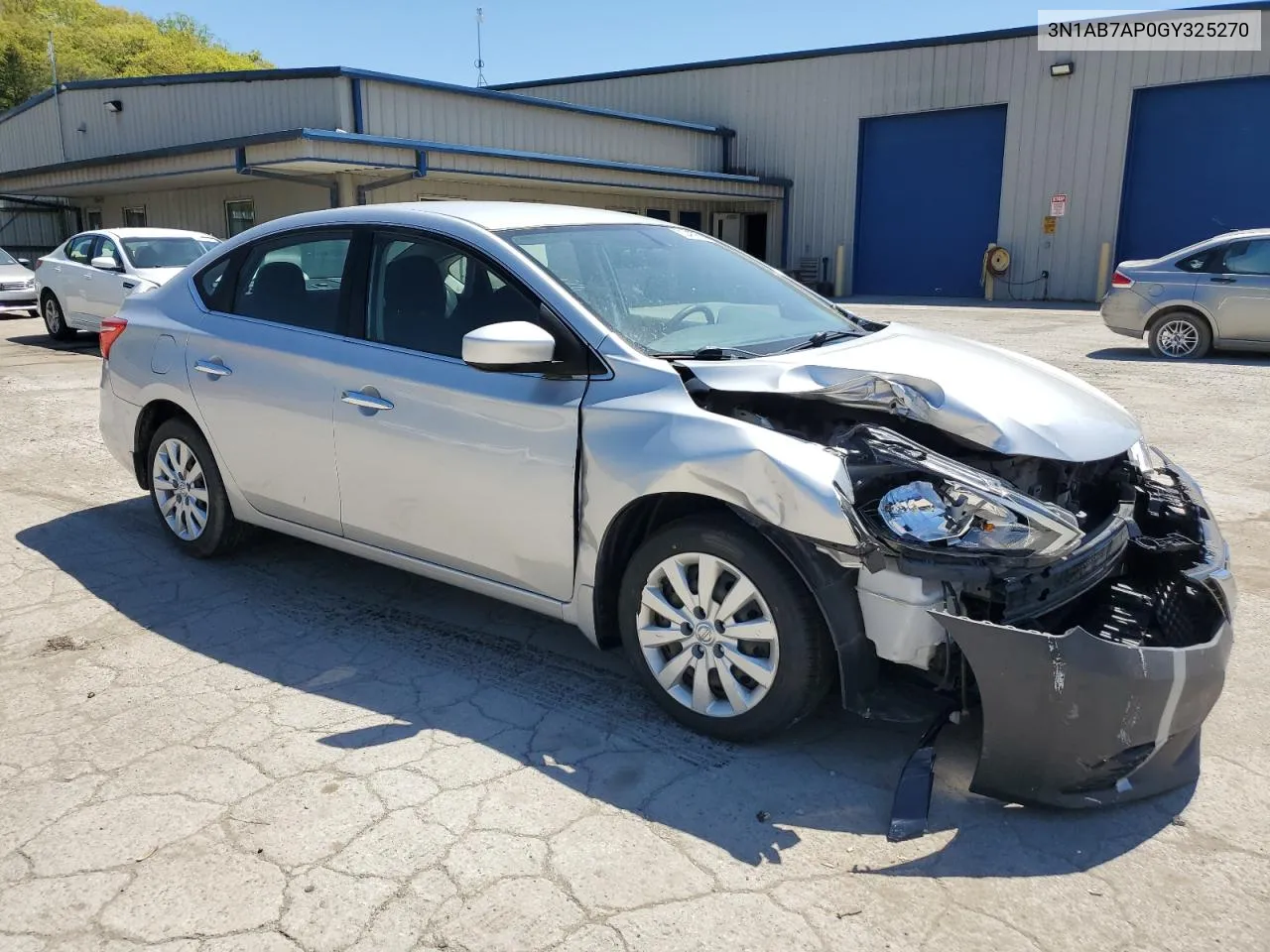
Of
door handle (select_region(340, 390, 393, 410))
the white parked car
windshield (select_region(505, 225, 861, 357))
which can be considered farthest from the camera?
the white parked car

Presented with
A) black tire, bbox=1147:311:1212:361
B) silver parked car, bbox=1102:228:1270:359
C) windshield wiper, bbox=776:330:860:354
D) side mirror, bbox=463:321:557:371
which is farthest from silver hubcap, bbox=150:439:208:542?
black tire, bbox=1147:311:1212:361

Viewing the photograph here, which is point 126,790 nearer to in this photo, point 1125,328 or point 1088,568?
point 1088,568

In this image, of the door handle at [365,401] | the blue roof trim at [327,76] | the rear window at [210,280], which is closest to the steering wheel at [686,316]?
the door handle at [365,401]

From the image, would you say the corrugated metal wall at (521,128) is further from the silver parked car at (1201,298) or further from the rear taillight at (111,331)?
the rear taillight at (111,331)

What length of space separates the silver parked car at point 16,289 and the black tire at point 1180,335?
57.0 feet

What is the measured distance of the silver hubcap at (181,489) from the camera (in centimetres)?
484

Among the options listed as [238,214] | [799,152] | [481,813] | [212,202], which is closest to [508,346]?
[481,813]

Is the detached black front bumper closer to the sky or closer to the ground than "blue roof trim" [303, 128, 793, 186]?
closer to the ground

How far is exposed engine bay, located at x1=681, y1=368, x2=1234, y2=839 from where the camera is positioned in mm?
2643

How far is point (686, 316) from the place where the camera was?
3.80m

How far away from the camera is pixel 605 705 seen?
11.5 ft

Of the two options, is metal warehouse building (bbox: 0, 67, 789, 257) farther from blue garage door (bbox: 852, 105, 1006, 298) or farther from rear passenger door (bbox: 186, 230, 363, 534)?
rear passenger door (bbox: 186, 230, 363, 534)

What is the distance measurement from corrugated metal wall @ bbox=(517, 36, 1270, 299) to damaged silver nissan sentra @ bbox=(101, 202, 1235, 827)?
21473 millimetres

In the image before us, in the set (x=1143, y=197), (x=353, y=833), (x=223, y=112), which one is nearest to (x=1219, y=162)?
(x=1143, y=197)
